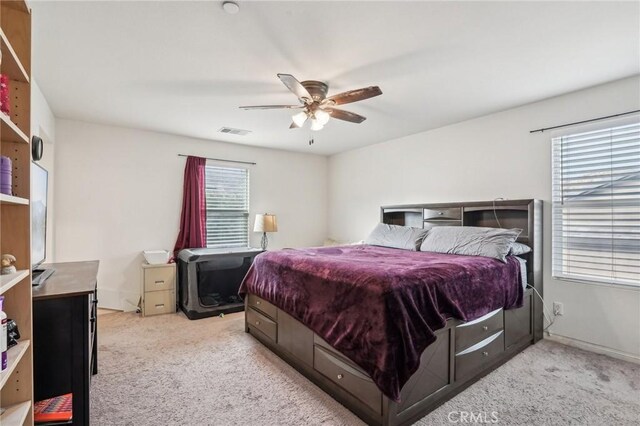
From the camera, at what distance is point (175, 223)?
4.46 m

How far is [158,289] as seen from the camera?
3.92m

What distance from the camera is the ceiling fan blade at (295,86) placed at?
2.09 metres

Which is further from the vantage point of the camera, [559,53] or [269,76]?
[269,76]

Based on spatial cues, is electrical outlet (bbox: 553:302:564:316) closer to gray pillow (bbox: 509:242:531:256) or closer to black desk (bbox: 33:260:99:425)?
gray pillow (bbox: 509:242:531:256)

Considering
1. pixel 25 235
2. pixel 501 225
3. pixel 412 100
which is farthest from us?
pixel 501 225

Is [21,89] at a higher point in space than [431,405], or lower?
higher

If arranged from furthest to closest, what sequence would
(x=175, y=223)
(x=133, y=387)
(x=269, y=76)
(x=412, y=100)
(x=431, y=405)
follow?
(x=175, y=223), (x=412, y=100), (x=269, y=76), (x=133, y=387), (x=431, y=405)

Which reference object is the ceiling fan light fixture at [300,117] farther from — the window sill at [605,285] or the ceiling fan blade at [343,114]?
the window sill at [605,285]

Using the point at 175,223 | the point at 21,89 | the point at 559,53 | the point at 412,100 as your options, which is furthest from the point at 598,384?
the point at 175,223

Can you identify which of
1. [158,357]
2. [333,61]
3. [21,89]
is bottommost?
[158,357]

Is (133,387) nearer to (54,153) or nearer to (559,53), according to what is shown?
(54,153)

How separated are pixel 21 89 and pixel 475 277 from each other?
282 cm

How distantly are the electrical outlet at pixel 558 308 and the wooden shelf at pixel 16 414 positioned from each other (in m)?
3.96

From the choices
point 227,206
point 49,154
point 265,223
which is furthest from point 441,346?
point 49,154
